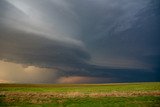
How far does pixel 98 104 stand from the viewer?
41000 mm

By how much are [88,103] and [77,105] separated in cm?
274

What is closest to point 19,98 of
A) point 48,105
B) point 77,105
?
point 48,105

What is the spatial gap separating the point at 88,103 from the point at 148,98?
451 inches

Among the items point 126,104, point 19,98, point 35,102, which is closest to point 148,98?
point 126,104

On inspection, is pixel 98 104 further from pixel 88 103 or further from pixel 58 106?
pixel 58 106

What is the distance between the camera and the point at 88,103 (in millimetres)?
42531

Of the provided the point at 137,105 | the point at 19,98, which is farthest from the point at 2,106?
the point at 137,105

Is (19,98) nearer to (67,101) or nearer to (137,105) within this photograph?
(67,101)

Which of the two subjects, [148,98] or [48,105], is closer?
[48,105]

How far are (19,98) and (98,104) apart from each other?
14726 millimetres

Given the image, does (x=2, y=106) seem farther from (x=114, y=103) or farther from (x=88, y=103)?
(x=114, y=103)

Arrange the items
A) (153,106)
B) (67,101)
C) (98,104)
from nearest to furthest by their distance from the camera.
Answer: (153,106), (98,104), (67,101)

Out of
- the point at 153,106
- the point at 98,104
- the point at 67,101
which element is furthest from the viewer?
the point at 67,101

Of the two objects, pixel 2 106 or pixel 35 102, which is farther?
pixel 35 102
